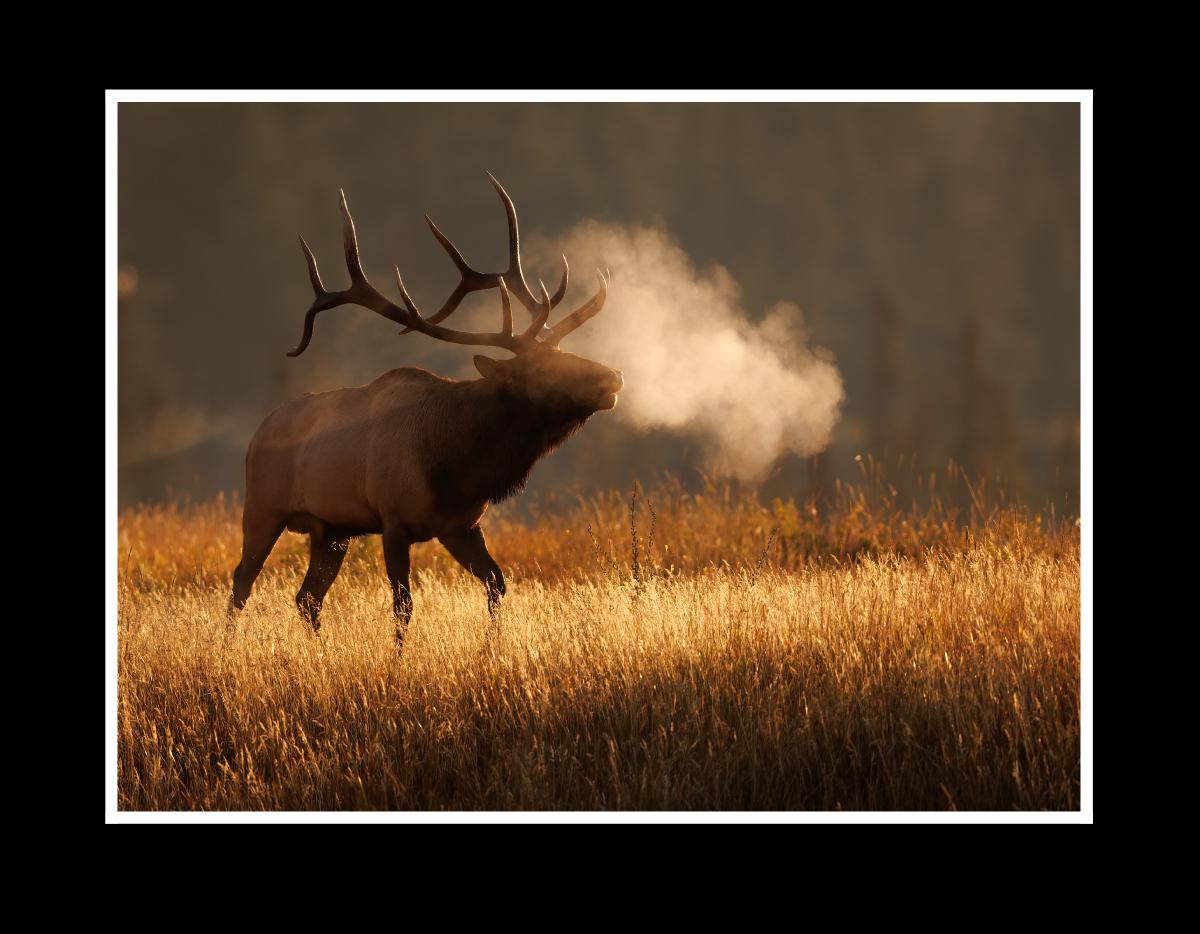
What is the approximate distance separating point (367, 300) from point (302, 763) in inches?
122

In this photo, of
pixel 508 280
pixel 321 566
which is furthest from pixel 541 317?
pixel 321 566

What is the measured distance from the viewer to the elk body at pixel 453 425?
6.13 meters

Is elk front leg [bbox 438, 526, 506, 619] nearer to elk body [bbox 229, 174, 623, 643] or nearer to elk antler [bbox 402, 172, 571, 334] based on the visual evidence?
elk body [bbox 229, 174, 623, 643]

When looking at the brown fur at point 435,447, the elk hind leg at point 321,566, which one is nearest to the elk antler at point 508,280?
the brown fur at point 435,447

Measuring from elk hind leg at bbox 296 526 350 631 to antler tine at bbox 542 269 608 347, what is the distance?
2.08 metres

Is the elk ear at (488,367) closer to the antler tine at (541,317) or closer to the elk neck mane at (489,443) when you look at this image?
the elk neck mane at (489,443)

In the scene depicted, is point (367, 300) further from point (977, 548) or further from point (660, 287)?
point (977, 548)

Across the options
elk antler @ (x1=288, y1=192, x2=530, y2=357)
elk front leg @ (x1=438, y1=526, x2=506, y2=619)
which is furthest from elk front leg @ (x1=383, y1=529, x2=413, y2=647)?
elk antler @ (x1=288, y1=192, x2=530, y2=357)

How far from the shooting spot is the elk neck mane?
20.3 ft

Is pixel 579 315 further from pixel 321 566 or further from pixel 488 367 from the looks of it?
pixel 321 566

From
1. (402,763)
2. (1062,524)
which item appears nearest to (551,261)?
(402,763)

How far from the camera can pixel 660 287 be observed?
24.5 feet

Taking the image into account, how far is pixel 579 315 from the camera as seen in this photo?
6297 millimetres

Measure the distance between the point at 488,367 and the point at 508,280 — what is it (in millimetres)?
619
